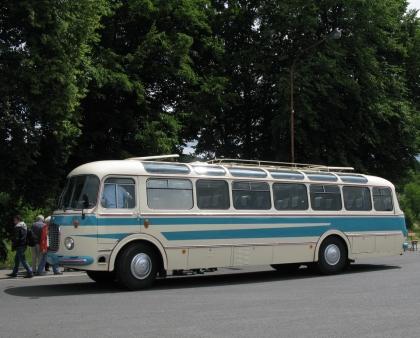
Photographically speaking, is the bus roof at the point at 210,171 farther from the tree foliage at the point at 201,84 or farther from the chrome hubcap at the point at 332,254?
the tree foliage at the point at 201,84

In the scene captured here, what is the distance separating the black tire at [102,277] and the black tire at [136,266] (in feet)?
4.04

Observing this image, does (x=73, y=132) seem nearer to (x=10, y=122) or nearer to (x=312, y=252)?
(x=10, y=122)

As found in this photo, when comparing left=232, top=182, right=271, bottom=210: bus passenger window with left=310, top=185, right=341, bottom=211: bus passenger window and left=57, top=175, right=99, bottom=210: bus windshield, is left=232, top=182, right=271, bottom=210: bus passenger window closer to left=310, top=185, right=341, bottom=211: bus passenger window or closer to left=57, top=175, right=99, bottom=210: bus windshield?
left=310, top=185, right=341, bottom=211: bus passenger window

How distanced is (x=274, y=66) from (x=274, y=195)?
15876 millimetres

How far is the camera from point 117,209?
13.0m

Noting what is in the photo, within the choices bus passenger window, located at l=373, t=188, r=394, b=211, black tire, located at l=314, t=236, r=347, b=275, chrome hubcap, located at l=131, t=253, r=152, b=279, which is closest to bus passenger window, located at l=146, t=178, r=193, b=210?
chrome hubcap, located at l=131, t=253, r=152, b=279

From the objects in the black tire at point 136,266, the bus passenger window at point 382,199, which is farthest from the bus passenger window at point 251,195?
the bus passenger window at point 382,199

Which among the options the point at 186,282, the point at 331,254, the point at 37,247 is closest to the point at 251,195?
the point at 186,282

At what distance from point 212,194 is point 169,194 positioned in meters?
1.26

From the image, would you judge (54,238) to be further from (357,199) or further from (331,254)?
→ (357,199)

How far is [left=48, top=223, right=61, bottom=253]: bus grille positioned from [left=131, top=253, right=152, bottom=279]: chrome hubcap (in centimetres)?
170

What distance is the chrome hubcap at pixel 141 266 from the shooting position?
1302 centimetres

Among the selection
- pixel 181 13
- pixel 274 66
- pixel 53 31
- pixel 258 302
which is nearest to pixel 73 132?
pixel 53 31

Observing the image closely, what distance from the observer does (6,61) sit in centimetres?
1844
